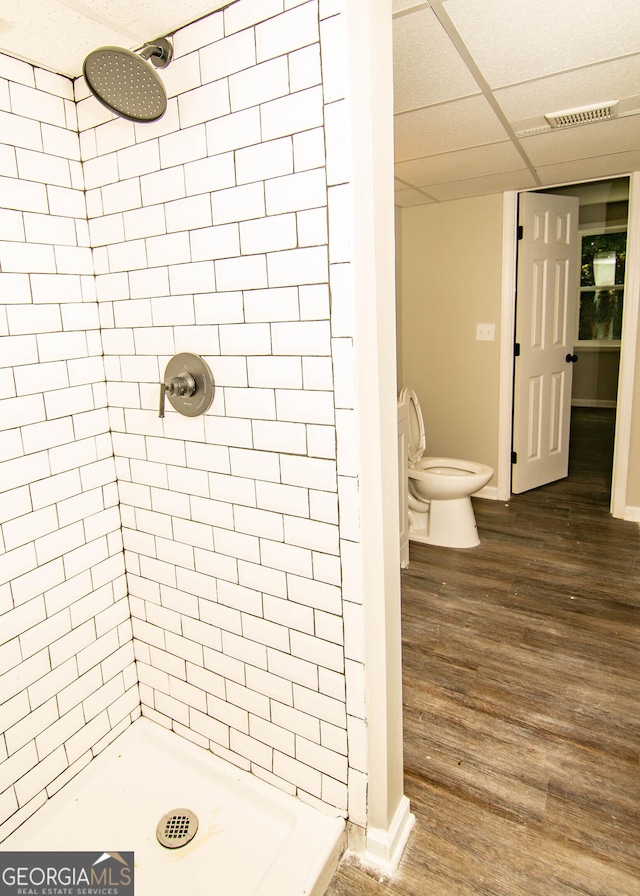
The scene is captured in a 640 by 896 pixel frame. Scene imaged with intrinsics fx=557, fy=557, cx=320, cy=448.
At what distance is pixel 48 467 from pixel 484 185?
10.2ft

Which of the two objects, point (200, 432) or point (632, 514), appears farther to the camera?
point (632, 514)

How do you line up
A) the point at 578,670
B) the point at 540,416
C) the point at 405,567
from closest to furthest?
the point at 578,670 → the point at 405,567 → the point at 540,416

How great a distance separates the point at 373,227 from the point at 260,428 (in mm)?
521

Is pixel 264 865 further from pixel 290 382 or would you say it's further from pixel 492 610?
pixel 492 610

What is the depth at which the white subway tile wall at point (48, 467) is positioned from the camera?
1.38m

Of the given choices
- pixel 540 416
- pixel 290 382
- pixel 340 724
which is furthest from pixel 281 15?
pixel 540 416

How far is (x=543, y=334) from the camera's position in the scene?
3.96 meters

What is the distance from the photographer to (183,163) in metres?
1.33

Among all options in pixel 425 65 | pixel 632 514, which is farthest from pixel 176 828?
pixel 632 514

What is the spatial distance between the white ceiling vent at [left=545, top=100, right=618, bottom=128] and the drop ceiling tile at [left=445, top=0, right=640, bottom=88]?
1.33 ft

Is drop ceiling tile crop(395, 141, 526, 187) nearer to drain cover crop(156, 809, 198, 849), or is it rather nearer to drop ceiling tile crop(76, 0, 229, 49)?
drop ceiling tile crop(76, 0, 229, 49)

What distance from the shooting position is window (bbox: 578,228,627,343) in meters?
6.53

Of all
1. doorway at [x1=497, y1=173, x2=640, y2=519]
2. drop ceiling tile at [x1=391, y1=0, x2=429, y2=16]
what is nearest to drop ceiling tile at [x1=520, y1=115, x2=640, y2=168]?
doorway at [x1=497, y1=173, x2=640, y2=519]

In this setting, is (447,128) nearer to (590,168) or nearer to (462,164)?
(462,164)
